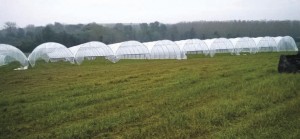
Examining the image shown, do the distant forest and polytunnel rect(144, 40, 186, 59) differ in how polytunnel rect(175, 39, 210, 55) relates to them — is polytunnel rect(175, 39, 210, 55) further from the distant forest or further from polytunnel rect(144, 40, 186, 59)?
the distant forest

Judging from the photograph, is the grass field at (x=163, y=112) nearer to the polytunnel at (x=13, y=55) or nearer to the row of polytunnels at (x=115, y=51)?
the polytunnel at (x=13, y=55)

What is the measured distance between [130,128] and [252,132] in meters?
2.86

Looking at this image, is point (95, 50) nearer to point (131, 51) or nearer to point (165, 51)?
point (131, 51)

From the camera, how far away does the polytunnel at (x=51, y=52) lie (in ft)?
134


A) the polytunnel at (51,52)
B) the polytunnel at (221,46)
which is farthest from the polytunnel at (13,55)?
the polytunnel at (221,46)

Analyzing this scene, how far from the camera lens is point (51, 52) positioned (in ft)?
140

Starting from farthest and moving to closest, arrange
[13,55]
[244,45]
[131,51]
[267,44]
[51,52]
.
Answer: [267,44]
[244,45]
[131,51]
[51,52]
[13,55]

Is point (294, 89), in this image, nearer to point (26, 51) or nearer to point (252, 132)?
point (252, 132)

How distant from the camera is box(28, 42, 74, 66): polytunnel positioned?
4076cm

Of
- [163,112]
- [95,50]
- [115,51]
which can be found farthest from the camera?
[95,50]

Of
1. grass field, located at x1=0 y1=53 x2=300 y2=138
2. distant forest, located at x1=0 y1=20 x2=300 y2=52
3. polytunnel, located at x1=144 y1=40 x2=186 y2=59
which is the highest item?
distant forest, located at x1=0 y1=20 x2=300 y2=52

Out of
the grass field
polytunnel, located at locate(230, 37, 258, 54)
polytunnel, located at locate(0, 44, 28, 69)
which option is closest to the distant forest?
polytunnel, located at locate(0, 44, 28, 69)

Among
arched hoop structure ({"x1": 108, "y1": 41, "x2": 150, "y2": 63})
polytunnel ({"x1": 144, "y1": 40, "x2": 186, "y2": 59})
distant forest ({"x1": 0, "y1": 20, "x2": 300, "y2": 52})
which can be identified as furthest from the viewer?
distant forest ({"x1": 0, "y1": 20, "x2": 300, "y2": 52})

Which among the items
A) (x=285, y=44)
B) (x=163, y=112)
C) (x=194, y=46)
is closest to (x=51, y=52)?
(x=194, y=46)
